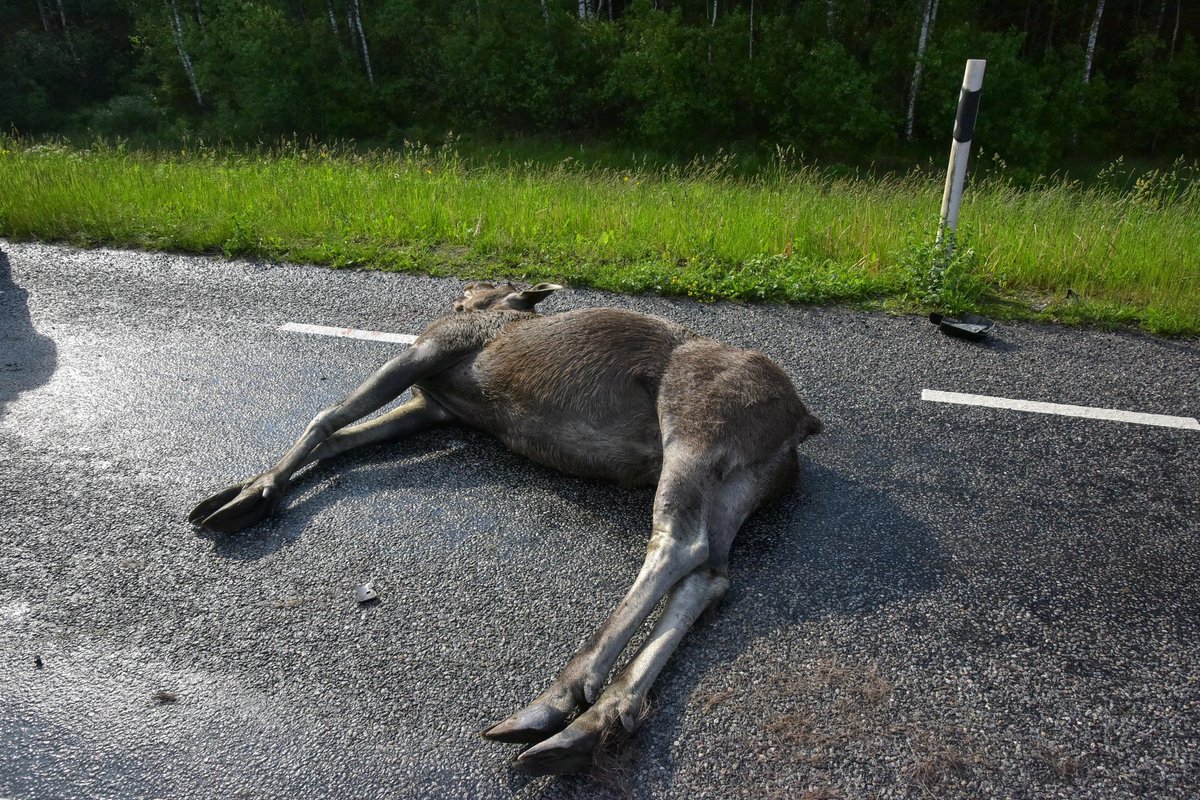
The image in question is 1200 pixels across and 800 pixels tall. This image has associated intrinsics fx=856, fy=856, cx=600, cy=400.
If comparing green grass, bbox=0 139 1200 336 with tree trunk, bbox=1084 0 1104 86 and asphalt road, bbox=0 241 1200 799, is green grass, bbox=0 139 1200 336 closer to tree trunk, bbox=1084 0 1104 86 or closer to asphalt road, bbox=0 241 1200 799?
asphalt road, bbox=0 241 1200 799

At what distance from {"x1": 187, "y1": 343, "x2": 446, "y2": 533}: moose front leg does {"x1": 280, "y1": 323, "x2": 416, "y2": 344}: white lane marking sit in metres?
1.42

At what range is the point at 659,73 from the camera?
25.0 meters

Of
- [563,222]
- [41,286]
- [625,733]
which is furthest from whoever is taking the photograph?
[563,222]

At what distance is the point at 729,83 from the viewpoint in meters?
25.4

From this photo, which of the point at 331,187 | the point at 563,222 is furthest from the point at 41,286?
the point at 563,222

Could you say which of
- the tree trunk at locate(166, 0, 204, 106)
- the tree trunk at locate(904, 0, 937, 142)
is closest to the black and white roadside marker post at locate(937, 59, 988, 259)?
the tree trunk at locate(904, 0, 937, 142)

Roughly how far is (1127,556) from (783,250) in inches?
175

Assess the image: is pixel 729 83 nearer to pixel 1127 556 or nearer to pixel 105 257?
pixel 105 257

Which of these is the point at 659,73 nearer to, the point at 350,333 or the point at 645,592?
the point at 350,333

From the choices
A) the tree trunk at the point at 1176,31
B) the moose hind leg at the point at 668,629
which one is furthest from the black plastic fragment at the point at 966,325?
the tree trunk at the point at 1176,31

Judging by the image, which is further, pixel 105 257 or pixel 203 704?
pixel 105 257

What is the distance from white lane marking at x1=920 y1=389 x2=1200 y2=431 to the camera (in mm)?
4652

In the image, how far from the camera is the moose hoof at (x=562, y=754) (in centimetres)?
251

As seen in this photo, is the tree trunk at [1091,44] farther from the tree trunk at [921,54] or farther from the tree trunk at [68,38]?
the tree trunk at [68,38]
